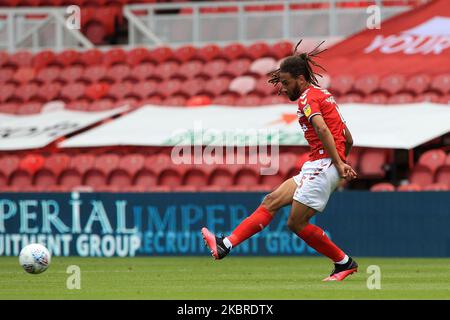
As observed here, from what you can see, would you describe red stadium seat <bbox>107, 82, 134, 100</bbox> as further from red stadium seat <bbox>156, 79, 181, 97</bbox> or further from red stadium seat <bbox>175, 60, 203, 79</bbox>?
red stadium seat <bbox>175, 60, 203, 79</bbox>

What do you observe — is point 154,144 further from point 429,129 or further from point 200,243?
point 429,129

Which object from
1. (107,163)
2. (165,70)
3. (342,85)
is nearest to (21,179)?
(107,163)

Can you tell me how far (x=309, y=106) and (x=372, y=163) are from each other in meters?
6.79

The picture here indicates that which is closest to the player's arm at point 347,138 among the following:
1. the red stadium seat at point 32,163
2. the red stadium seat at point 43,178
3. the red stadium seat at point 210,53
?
the red stadium seat at point 43,178


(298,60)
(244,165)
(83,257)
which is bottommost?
(83,257)

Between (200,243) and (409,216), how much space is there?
2.85 meters

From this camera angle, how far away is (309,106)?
1073 cm

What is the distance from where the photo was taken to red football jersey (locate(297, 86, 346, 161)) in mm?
10797

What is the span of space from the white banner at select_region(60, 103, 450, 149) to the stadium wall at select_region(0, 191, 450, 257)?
1039 millimetres

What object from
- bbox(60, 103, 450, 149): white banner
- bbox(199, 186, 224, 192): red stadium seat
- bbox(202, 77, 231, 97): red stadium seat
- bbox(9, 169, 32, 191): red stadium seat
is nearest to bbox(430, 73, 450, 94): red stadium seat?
bbox(60, 103, 450, 149): white banner

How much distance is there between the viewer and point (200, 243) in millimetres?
16594

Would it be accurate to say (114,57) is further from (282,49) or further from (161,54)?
(282,49)

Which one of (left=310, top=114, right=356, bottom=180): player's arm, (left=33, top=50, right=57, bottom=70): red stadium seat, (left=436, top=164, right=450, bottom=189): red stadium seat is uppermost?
(left=33, top=50, right=57, bottom=70): red stadium seat
